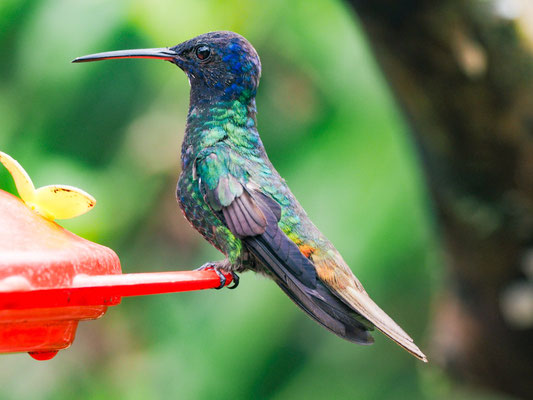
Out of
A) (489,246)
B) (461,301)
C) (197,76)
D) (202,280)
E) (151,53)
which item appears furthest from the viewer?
(461,301)

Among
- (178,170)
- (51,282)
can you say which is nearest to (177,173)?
(178,170)

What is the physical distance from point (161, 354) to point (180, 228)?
2.95 feet

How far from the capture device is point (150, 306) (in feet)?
16.8

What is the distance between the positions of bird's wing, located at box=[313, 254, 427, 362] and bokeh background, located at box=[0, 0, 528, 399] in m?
2.71

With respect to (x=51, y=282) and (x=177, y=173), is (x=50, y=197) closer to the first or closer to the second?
(x=51, y=282)

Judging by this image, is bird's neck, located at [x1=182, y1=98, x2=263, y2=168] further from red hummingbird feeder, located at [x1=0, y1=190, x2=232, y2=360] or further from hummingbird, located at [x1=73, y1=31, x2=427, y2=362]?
red hummingbird feeder, located at [x1=0, y1=190, x2=232, y2=360]

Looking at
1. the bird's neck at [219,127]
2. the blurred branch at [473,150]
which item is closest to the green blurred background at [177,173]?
the blurred branch at [473,150]

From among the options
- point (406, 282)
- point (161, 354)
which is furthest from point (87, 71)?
point (406, 282)

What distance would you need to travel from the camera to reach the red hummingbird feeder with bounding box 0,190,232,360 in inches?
53.9

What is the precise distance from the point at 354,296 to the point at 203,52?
790 mm

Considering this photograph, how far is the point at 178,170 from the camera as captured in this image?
17.0 ft

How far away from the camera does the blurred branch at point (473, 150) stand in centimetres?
257

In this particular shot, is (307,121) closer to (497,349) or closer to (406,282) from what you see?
(406,282)

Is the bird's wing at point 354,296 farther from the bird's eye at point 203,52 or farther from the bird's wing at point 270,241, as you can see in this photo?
the bird's eye at point 203,52
